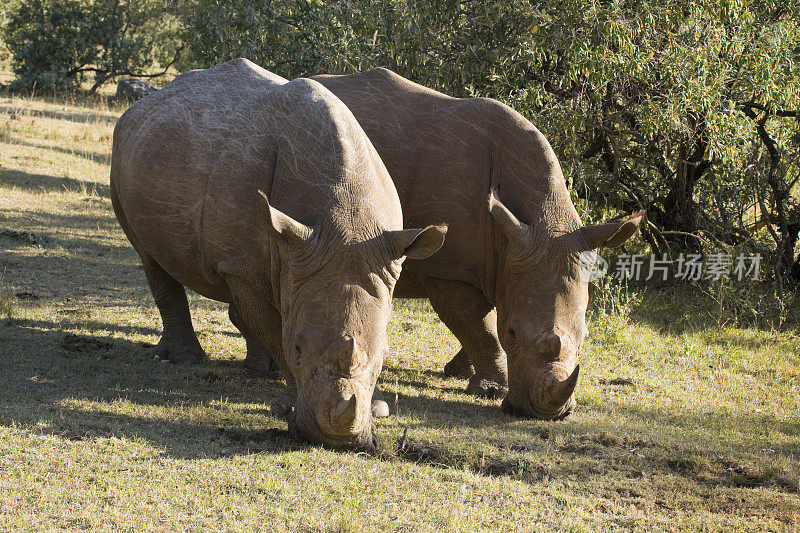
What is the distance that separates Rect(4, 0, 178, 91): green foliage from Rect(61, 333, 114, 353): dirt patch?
1796 centimetres

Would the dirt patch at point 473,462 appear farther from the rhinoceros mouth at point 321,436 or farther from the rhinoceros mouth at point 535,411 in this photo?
the rhinoceros mouth at point 535,411

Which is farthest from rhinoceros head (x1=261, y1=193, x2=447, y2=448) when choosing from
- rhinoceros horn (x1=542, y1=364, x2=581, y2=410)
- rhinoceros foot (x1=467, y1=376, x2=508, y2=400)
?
rhinoceros foot (x1=467, y1=376, x2=508, y2=400)

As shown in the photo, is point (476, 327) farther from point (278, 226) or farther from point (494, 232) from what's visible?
A: point (278, 226)

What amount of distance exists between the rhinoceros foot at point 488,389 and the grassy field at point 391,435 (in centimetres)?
21

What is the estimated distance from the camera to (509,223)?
6.96 metres

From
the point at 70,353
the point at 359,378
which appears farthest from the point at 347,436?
the point at 70,353

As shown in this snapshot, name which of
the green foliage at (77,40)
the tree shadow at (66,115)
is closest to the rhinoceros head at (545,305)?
the tree shadow at (66,115)

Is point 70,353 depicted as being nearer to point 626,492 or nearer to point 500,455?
point 500,455

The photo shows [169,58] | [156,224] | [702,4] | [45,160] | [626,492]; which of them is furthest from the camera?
[169,58]

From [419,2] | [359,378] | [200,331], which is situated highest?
[419,2]

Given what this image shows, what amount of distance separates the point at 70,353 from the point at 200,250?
5.77 ft

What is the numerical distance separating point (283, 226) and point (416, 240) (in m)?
0.85

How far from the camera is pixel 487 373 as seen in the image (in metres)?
Answer: 7.82

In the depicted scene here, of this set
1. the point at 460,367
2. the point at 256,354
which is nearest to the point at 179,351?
the point at 256,354
